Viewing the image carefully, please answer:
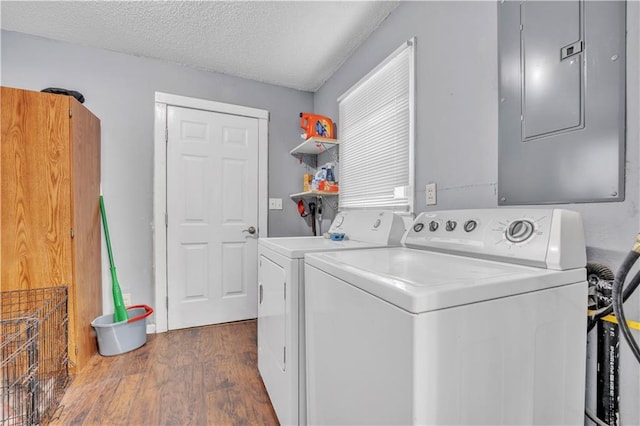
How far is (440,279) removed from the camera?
68cm

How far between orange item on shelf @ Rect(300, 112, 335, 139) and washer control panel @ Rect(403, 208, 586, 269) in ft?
5.23

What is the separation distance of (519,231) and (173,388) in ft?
6.57

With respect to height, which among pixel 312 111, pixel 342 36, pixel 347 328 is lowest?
pixel 347 328

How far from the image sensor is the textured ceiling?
6.17 feet

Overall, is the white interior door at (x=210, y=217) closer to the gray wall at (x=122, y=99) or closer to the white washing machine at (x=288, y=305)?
the gray wall at (x=122, y=99)

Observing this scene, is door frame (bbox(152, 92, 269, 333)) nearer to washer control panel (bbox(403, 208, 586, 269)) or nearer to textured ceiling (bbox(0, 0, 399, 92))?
textured ceiling (bbox(0, 0, 399, 92))

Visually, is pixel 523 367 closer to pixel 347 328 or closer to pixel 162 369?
pixel 347 328

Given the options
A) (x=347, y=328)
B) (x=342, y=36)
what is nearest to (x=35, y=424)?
(x=347, y=328)

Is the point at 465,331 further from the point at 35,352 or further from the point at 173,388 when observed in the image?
the point at 35,352

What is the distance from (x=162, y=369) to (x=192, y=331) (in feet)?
2.11

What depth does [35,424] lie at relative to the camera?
1.39 metres

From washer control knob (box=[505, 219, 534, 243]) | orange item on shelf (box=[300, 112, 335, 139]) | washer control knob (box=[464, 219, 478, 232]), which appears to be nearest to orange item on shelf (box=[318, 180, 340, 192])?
orange item on shelf (box=[300, 112, 335, 139])

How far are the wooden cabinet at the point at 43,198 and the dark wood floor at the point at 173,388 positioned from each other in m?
0.30

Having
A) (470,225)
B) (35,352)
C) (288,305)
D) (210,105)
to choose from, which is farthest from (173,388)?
(210,105)
